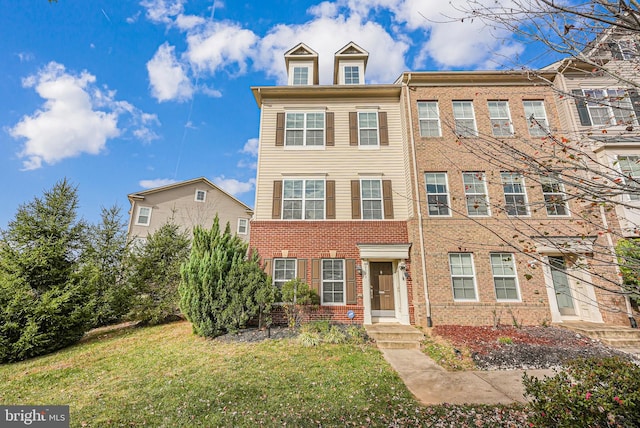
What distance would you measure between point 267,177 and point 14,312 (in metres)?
8.91

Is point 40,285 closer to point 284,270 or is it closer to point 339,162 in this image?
point 284,270

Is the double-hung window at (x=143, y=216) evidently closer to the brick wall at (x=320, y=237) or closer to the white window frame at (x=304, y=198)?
the brick wall at (x=320, y=237)

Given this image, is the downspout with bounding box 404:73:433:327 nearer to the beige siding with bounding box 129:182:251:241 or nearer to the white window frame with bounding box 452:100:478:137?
the white window frame with bounding box 452:100:478:137

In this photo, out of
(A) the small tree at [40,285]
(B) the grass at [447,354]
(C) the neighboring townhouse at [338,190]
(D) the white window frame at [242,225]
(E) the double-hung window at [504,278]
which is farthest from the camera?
(D) the white window frame at [242,225]

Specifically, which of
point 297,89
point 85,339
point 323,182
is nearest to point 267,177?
point 323,182

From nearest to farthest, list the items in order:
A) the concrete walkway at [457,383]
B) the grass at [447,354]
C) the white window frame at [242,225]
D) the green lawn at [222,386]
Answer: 1. the green lawn at [222,386]
2. the concrete walkway at [457,383]
3. the grass at [447,354]
4. the white window frame at [242,225]

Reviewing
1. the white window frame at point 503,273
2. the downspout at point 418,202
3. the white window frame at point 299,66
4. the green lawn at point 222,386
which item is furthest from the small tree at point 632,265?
the white window frame at point 299,66

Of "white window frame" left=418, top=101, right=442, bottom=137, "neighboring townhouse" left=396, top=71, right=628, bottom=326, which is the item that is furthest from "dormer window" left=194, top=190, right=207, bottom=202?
"white window frame" left=418, top=101, right=442, bottom=137

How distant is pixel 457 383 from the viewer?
18.8 feet

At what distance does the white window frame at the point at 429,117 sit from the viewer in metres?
11.6

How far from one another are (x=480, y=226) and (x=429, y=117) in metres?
4.99

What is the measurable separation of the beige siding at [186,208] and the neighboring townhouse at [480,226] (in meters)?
16.2

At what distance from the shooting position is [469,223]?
10.5m

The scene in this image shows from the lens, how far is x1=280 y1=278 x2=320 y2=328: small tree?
9.67 m
